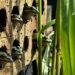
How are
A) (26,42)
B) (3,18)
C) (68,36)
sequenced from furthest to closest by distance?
(26,42), (3,18), (68,36)

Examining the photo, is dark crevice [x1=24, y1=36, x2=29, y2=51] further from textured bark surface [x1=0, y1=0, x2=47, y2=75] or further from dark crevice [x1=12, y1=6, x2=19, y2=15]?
dark crevice [x1=12, y1=6, x2=19, y2=15]

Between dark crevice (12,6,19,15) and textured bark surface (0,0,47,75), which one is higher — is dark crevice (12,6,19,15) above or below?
above

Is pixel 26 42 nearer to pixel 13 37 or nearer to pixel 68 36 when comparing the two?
pixel 13 37

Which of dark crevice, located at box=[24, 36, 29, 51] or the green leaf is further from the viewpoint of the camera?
dark crevice, located at box=[24, 36, 29, 51]

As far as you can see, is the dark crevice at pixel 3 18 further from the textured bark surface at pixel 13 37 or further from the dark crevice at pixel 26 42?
the dark crevice at pixel 26 42

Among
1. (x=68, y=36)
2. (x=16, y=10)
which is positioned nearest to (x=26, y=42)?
(x=16, y=10)

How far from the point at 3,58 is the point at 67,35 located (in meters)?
0.39

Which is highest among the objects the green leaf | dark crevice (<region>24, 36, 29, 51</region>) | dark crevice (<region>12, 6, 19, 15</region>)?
dark crevice (<region>12, 6, 19, 15</region>)

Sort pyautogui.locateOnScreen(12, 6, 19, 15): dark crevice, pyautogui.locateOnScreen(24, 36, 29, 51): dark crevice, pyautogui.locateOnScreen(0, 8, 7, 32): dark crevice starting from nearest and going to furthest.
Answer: pyautogui.locateOnScreen(0, 8, 7, 32): dark crevice → pyautogui.locateOnScreen(12, 6, 19, 15): dark crevice → pyautogui.locateOnScreen(24, 36, 29, 51): dark crevice

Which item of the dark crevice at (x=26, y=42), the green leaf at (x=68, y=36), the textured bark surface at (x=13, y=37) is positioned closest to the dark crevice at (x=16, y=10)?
the textured bark surface at (x=13, y=37)

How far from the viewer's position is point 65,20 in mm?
638

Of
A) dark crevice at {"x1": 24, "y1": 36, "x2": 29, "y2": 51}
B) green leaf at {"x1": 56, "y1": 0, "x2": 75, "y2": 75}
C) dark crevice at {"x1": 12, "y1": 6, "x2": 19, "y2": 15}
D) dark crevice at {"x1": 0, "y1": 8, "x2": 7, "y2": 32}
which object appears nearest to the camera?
green leaf at {"x1": 56, "y1": 0, "x2": 75, "y2": 75}

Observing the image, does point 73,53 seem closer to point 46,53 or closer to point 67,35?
point 67,35

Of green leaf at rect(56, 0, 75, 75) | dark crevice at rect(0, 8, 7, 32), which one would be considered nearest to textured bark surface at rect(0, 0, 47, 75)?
dark crevice at rect(0, 8, 7, 32)
